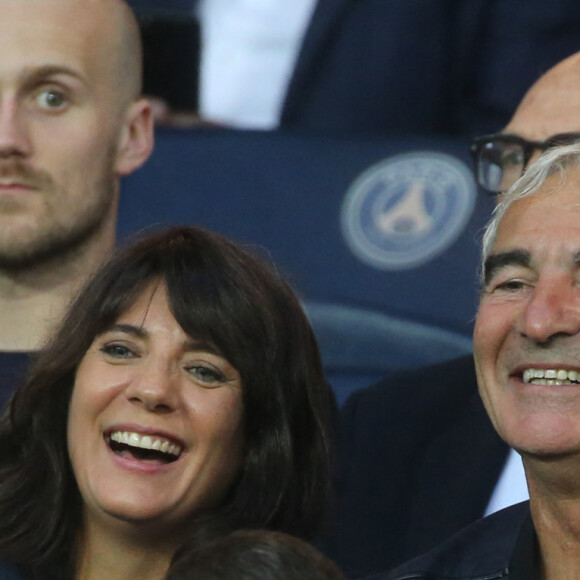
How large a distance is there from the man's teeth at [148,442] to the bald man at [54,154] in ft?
1.91

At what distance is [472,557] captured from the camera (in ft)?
8.75

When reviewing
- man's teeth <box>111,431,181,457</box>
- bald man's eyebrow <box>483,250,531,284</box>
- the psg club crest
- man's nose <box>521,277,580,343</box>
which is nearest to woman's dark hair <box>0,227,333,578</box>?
man's teeth <box>111,431,181,457</box>

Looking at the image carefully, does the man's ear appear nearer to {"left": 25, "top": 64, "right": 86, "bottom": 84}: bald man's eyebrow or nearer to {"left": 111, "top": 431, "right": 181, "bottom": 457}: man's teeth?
{"left": 25, "top": 64, "right": 86, "bottom": 84}: bald man's eyebrow

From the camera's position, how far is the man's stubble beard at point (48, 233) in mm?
3369

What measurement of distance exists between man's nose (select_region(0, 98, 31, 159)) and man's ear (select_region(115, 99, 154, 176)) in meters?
0.23

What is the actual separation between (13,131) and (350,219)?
99 cm

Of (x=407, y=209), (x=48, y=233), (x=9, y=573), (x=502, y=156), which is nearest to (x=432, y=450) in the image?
(x=502, y=156)

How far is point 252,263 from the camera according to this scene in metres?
2.88

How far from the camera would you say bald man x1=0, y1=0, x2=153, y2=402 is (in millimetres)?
3373

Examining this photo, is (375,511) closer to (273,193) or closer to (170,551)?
(170,551)

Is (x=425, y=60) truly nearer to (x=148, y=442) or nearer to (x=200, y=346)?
(x=200, y=346)

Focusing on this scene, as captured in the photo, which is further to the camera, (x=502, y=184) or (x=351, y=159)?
(x=351, y=159)

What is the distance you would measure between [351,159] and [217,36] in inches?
39.4

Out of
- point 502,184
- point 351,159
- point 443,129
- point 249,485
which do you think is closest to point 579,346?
point 249,485
